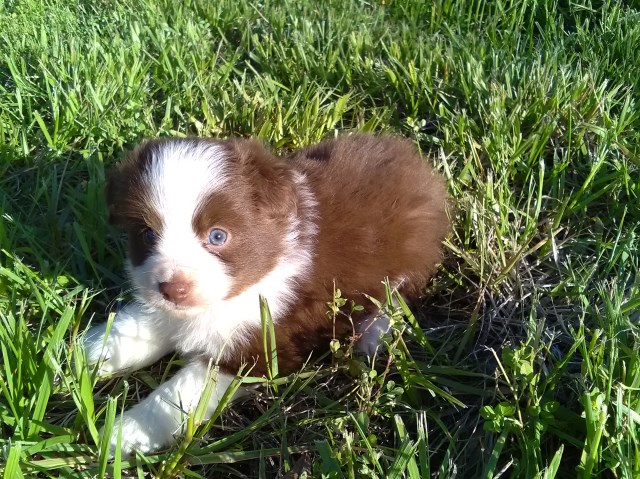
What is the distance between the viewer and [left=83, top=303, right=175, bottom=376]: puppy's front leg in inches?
117

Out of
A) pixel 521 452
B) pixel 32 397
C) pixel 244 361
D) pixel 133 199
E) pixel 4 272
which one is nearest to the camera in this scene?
pixel 521 452

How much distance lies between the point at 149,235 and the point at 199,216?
0.27 metres

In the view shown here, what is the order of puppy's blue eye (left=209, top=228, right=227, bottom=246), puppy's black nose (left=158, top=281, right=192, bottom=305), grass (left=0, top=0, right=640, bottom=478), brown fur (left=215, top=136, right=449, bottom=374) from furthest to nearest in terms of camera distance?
brown fur (left=215, top=136, right=449, bottom=374) < puppy's blue eye (left=209, top=228, right=227, bottom=246) < puppy's black nose (left=158, top=281, right=192, bottom=305) < grass (left=0, top=0, right=640, bottom=478)

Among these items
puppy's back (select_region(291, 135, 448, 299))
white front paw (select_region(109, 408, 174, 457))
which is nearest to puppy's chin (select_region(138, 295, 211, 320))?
white front paw (select_region(109, 408, 174, 457))

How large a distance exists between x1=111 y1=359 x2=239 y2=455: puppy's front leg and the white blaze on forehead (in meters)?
0.62

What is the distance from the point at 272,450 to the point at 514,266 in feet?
4.81

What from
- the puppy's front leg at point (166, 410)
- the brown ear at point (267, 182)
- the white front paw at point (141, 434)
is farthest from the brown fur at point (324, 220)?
the white front paw at point (141, 434)

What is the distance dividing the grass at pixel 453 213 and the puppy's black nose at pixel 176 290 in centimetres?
39

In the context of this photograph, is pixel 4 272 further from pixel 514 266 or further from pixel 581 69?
pixel 581 69

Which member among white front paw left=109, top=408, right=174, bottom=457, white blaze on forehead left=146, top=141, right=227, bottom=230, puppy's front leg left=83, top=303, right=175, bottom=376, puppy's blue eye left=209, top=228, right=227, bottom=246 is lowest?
white front paw left=109, top=408, right=174, bottom=457

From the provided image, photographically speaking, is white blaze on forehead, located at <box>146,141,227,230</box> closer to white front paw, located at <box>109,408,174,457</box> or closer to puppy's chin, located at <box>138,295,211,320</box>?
puppy's chin, located at <box>138,295,211,320</box>

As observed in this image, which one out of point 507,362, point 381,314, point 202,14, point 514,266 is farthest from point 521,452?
point 202,14

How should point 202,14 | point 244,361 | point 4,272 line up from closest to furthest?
point 244,361 → point 4,272 → point 202,14

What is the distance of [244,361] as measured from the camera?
2.79 meters
